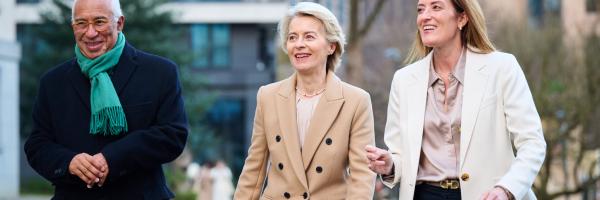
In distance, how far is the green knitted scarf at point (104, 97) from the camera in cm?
657

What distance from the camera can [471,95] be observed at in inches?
248

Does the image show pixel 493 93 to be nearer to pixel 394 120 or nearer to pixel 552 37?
pixel 394 120

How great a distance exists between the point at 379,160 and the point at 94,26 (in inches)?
66.1

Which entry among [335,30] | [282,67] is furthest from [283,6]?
[335,30]

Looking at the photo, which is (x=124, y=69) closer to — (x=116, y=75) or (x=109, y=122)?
(x=116, y=75)

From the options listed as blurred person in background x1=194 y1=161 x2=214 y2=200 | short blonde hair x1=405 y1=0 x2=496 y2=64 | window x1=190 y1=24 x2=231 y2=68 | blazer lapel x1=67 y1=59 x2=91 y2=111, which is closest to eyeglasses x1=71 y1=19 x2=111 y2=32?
blazer lapel x1=67 y1=59 x2=91 y2=111

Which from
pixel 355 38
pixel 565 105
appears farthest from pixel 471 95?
pixel 565 105

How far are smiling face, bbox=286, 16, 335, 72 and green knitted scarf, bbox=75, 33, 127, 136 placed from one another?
93 cm

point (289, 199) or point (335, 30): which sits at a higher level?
point (335, 30)

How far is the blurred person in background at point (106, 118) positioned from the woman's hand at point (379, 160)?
1061 mm

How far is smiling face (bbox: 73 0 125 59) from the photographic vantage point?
674cm

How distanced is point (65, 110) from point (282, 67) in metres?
55.7

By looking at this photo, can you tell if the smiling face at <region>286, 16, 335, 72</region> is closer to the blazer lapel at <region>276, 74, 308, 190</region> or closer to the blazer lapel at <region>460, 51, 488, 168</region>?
the blazer lapel at <region>276, 74, 308, 190</region>

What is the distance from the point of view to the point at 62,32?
47.7 metres
